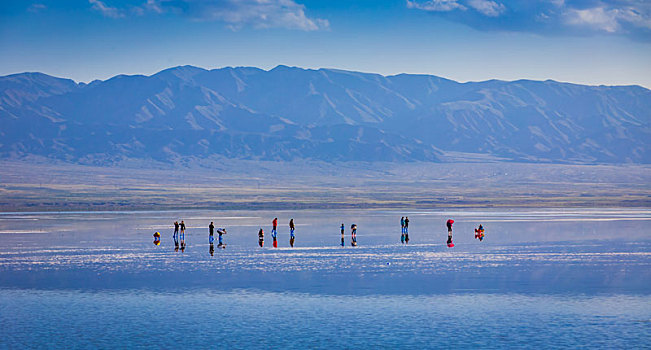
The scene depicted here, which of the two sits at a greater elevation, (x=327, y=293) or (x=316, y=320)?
(x=327, y=293)

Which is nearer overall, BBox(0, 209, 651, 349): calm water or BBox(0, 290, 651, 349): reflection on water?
BBox(0, 290, 651, 349): reflection on water

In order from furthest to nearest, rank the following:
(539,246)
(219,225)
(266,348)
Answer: (219,225) < (539,246) < (266,348)

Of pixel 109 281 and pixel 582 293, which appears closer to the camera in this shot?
pixel 582 293

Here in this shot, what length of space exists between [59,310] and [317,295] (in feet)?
26.8

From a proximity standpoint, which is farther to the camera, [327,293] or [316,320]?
[327,293]

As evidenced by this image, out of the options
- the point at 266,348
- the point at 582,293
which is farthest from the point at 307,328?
the point at 582,293

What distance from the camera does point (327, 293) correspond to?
1121 inches

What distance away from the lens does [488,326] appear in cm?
2300

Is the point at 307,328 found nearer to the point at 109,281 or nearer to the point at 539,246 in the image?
the point at 109,281

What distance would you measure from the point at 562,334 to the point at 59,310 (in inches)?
572

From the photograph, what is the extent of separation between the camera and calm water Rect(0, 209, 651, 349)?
71.7ft

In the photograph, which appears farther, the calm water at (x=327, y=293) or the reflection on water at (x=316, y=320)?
the calm water at (x=327, y=293)

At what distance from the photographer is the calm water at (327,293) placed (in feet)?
71.7

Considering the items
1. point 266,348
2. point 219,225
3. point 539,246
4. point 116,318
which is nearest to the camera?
point 266,348
